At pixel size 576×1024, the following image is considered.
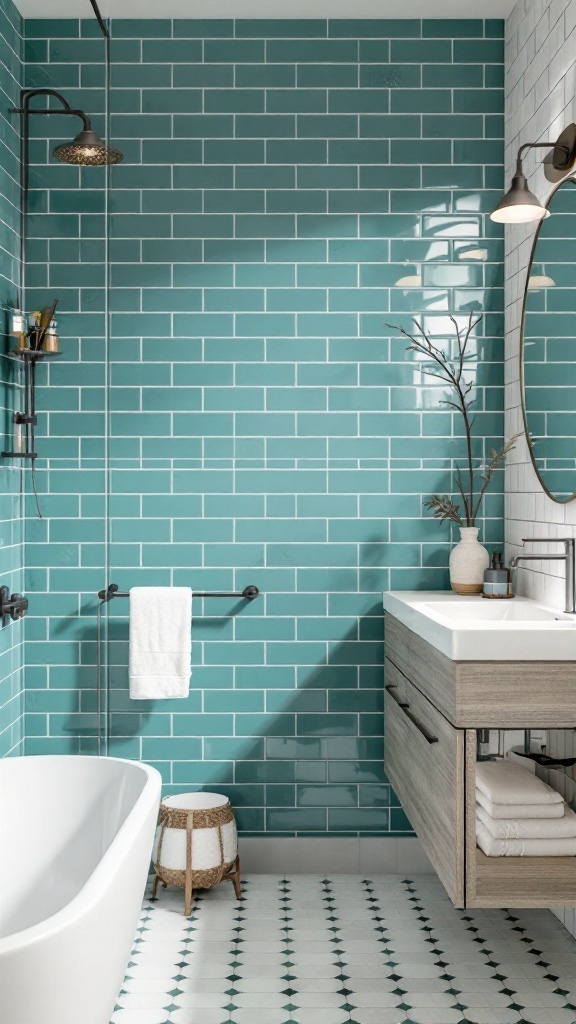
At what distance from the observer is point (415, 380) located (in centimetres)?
354

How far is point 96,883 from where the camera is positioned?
1863 mm

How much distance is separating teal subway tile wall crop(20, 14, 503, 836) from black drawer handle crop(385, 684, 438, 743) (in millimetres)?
204

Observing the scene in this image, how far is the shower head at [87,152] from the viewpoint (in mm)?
3010

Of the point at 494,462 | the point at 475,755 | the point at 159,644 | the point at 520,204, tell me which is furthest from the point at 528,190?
the point at 159,644

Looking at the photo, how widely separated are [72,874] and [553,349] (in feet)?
7.42

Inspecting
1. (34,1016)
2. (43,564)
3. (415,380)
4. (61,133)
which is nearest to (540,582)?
(415,380)

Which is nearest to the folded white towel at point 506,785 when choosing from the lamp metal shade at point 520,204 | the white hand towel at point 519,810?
the white hand towel at point 519,810

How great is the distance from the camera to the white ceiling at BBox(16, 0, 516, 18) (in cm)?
339

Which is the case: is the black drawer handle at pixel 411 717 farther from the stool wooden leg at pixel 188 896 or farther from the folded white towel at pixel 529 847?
the stool wooden leg at pixel 188 896

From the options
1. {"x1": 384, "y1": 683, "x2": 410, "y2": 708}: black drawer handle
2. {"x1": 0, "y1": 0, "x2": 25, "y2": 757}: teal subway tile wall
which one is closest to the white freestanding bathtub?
{"x1": 0, "y1": 0, "x2": 25, "y2": 757}: teal subway tile wall

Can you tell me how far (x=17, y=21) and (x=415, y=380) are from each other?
6.82 ft

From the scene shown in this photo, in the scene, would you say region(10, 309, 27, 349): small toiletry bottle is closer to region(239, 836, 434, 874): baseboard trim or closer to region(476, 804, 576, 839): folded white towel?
region(239, 836, 434, 874): baseboard trim

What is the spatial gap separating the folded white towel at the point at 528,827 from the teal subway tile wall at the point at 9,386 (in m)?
1.82

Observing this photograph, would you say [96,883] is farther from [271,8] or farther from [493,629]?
[271,8]
